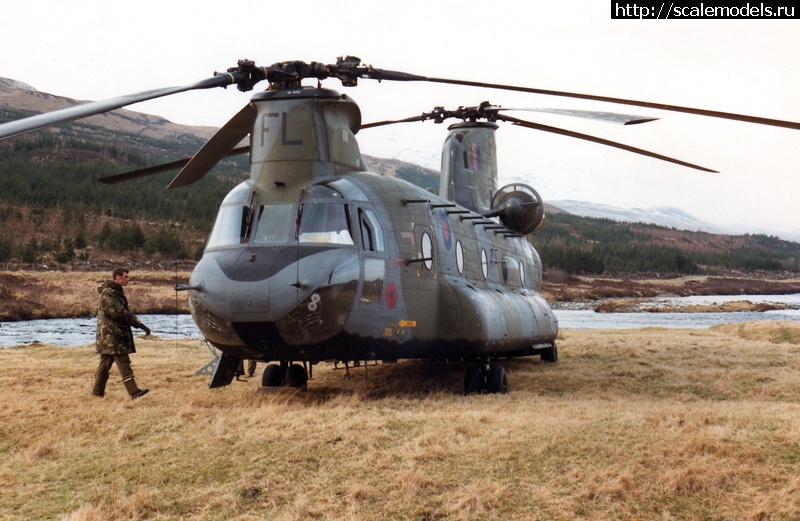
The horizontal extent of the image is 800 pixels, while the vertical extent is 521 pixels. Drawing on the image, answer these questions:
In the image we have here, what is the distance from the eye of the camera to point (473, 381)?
14914 mm

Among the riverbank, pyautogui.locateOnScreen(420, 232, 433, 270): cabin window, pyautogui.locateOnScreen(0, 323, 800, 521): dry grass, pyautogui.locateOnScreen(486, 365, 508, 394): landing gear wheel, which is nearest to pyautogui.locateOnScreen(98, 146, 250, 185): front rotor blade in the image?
the riverbank

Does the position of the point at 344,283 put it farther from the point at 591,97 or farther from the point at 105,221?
the point at 105,221

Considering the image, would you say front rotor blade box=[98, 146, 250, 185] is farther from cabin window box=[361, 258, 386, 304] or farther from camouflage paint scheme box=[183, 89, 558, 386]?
cabin window box=[361, 258, 386, 304]

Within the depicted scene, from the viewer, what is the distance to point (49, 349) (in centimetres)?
2108

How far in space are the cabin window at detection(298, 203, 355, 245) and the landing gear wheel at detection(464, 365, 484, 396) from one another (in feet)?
14.0

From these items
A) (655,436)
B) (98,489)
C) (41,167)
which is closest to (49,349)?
(98,489)

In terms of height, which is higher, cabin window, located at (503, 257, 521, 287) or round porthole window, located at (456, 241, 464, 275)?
round porthole window, located at (456, 241, 464, 275)

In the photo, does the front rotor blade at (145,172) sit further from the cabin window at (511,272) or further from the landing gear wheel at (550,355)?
the landing gear wheel at (550,355)

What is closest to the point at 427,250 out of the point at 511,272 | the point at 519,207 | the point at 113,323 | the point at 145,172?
the point at 145,172

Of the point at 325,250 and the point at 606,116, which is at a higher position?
the point at 606,116

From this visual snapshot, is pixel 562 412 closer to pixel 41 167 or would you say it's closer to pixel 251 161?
pixel 251 161

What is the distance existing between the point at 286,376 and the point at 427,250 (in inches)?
142

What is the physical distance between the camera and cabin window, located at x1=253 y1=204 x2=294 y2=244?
12.1 meters

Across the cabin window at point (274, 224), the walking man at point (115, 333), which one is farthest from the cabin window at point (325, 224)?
the walking man at point (115, 333)
